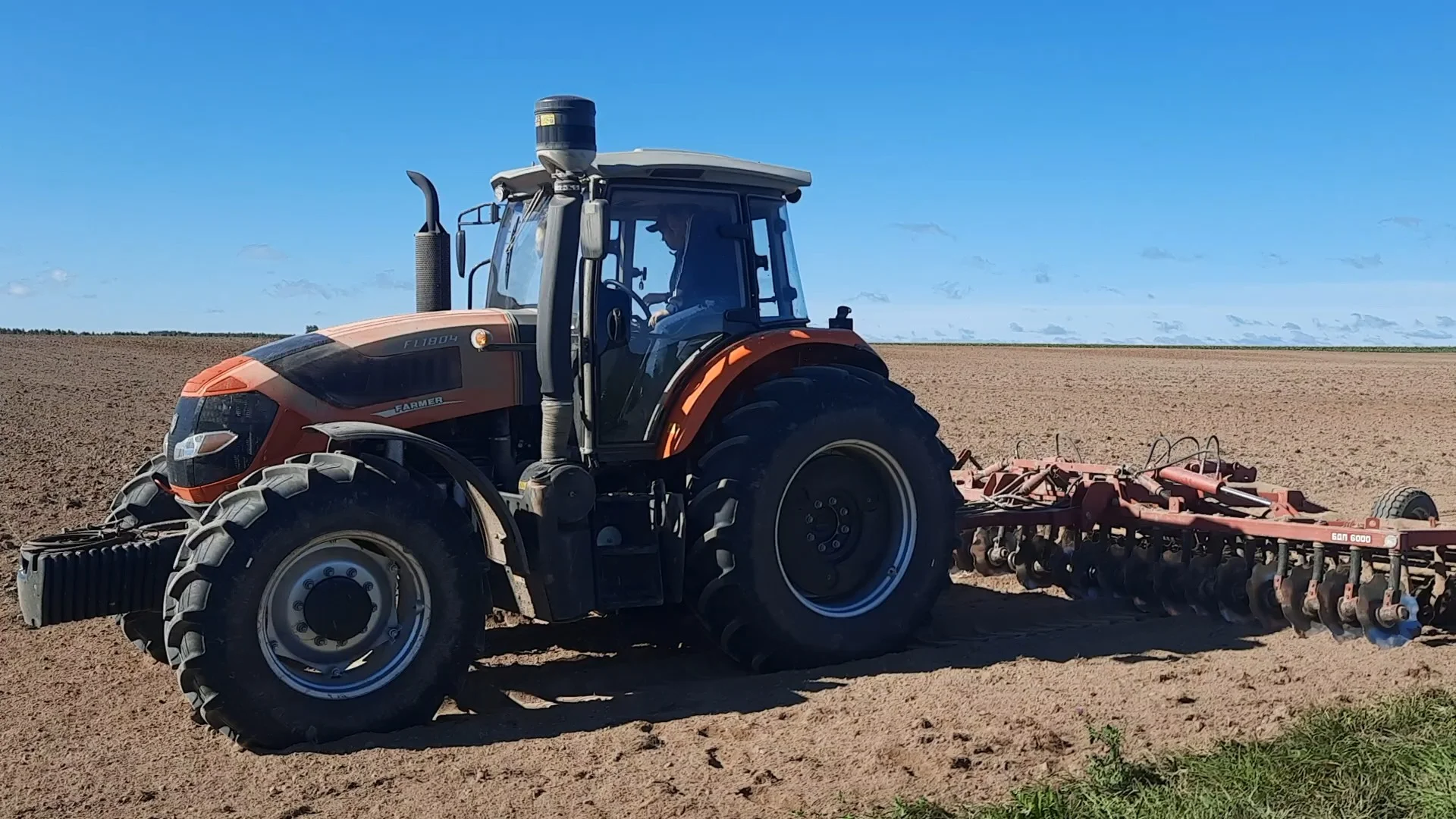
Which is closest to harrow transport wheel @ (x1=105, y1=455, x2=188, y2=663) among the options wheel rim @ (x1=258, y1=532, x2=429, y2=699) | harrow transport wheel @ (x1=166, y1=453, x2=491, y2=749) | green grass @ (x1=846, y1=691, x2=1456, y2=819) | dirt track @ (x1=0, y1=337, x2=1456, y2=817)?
dirt track @ (x1=0, y1=337, x2=1456, y2=817)

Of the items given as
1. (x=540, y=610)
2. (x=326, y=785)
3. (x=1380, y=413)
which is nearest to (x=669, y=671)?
(x=540, y=610)

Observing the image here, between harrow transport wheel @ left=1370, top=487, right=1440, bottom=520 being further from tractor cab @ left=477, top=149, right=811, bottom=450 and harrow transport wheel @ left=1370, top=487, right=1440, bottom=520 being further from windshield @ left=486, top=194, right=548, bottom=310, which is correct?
windshield @ left=486, top=194, right=548, bottom=310

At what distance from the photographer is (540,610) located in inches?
240

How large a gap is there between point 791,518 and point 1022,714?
1.74m

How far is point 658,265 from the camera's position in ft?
22.3

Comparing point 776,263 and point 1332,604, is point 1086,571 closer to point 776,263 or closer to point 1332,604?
point 1332,604

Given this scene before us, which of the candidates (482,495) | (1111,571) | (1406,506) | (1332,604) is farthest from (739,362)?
(1406,506)

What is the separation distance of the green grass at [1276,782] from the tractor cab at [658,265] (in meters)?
2.76

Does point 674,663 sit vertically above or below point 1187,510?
below

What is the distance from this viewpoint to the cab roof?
258 inches

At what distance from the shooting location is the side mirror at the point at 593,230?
19.3 ft

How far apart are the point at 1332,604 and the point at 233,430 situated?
571 centimetres

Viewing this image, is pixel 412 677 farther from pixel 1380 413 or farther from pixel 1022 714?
pixel 1380 413

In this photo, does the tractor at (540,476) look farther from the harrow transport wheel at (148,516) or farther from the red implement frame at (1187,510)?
the red implement frame at (1187,510)
